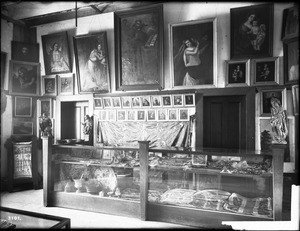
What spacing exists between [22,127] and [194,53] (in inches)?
207

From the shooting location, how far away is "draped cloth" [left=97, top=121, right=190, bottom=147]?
19.1 ft

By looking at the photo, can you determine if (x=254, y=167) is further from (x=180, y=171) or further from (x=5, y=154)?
(x=5, y=154)

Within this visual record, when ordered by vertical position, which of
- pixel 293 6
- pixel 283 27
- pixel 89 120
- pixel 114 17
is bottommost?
pixel 89 120

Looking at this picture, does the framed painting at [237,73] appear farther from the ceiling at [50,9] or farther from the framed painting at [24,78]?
the framed painting at [24,78]

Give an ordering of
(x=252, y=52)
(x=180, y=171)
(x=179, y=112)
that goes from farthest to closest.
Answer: (x=179, y=112) < (x=252, y=52) < (x=180, y=171)

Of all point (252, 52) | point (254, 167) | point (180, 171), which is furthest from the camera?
→ point (252, 52)

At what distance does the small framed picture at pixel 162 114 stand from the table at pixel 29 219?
3218 mm

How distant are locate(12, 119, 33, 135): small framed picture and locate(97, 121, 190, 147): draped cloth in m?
2.25

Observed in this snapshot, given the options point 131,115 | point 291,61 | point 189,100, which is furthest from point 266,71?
point 131,115

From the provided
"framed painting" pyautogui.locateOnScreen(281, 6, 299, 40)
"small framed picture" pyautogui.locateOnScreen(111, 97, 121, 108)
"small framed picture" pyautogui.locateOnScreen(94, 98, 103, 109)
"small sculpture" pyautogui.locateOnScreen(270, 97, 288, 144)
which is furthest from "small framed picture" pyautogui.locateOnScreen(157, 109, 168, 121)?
"framed painting" pyautogui.locateOnScreen(281, 6, 299, 40)

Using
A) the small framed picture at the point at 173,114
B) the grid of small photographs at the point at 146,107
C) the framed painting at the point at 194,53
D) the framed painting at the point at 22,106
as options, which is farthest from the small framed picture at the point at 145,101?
the framed painting at the point at 22,106

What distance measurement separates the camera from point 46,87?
728 centimetres

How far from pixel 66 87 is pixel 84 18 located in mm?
1988

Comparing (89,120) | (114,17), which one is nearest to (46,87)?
(89,120)
